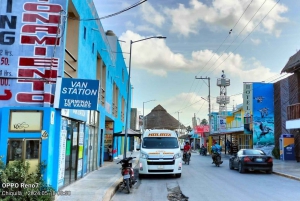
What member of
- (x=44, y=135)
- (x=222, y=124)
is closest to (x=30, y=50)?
(x=44, y=135)

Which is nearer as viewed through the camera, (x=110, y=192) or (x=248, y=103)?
(x=110, y=192)

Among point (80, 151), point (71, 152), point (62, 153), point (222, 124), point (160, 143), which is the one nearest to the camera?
point (62, 153)

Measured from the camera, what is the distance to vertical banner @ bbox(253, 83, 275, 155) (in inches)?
1334

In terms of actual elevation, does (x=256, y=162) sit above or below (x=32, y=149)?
below

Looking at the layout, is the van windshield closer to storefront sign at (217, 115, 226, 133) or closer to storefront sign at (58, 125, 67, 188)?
storefront sign at (58, 125, 67, 188)

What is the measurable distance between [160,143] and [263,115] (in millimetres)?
20550

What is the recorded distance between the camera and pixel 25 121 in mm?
9578

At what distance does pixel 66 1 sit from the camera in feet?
35.5

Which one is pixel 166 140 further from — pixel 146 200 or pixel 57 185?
pixel 57 185

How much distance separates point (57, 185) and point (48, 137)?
1.72 m

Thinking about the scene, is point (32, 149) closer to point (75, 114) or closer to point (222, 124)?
point (75, 114)

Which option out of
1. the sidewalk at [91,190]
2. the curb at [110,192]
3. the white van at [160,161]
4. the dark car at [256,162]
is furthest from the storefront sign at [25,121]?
the dark car at [256,162]

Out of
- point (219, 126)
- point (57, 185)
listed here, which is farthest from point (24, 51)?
point (219, 126)

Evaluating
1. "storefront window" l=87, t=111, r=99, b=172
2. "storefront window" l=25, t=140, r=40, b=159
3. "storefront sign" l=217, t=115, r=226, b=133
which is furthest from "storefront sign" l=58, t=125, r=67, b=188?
"storefront sign" l=217, t=115, r=226, b=133
